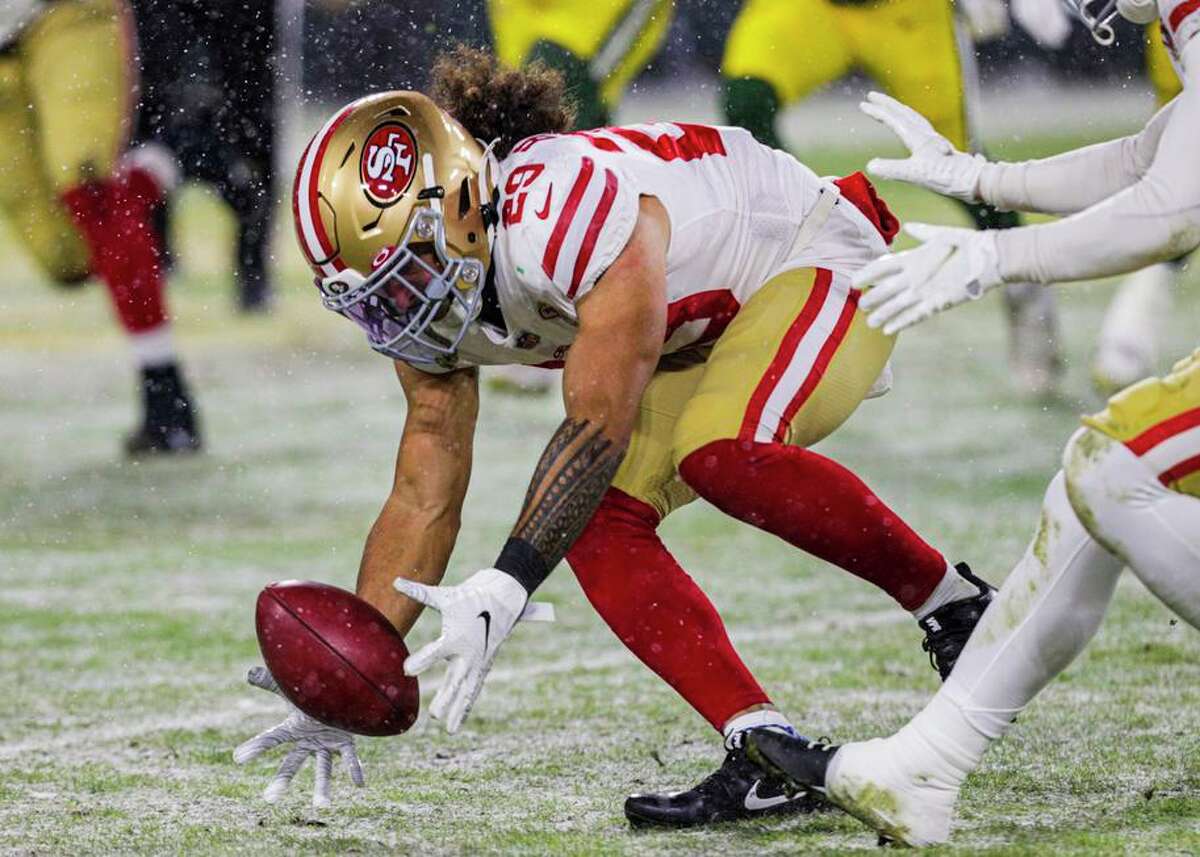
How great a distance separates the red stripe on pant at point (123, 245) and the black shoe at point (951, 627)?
172 inches

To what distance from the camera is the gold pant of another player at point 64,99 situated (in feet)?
22.4

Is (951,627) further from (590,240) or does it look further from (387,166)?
(387,166)

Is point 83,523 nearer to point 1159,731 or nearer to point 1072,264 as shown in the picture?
point 1159,731

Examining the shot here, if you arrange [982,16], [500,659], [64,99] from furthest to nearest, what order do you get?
[64,99]
[982,16]
[500,659]

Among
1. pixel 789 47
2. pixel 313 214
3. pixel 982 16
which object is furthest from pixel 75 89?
pixel 313 214

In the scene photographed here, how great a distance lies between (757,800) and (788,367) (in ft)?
1.95

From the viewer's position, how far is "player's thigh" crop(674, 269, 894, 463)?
8.89 feet

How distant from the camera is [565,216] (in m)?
2.60

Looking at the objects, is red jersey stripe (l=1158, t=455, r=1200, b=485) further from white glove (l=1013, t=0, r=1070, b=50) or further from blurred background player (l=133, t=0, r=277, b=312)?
blurred background player (l=133, t=0, r=277, b=312)

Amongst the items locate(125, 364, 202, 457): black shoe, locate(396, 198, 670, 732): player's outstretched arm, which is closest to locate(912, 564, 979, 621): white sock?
locate(396, 198, 670, 732): player's outstretched arm

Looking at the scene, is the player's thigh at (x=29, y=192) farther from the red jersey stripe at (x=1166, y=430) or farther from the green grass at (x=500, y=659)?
the red jersey stripe at (x=1166, y=430)

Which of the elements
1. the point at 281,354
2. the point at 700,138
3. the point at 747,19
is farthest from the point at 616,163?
the point at 281,354

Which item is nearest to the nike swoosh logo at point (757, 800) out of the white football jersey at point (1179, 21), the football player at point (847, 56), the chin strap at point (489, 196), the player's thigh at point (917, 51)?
the chin strap at point (489, 196)

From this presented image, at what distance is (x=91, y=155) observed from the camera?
273 inches
